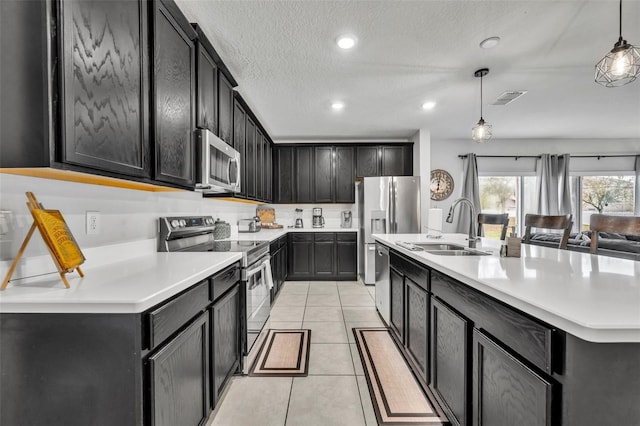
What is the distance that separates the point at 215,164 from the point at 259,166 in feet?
6.18

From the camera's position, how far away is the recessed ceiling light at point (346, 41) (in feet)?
7.12

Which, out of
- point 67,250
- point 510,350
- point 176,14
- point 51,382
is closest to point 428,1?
point 176,14

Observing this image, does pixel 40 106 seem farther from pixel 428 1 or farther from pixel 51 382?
pixel 428 1

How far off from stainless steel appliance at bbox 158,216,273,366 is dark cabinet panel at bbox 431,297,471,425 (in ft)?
4.20

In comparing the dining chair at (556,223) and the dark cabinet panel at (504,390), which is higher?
the dining chair at (556,223)

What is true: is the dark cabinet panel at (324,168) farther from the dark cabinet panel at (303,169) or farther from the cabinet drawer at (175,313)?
the cabinet drawer at (175,313)

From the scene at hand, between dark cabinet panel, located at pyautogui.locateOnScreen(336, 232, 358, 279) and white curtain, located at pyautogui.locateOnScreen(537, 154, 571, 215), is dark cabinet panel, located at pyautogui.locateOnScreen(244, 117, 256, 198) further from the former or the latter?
white curtain, located at pyautogui.locateOnScreen(537, 154, 571, 215)

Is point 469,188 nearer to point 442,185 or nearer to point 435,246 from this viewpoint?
point 442,185

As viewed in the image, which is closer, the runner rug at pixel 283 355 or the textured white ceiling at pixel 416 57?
the textured white ceiling at pixel 416 57

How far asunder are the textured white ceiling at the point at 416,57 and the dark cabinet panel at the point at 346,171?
801mm

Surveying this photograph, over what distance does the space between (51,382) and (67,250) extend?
0.44 meters

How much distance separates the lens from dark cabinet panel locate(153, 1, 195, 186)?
1.52 m

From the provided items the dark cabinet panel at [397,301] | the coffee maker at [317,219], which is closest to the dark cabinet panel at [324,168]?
the coffee maker at [317,219]

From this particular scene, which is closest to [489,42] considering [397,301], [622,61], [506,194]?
[622,61]
